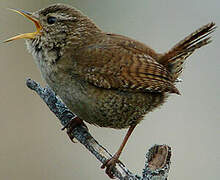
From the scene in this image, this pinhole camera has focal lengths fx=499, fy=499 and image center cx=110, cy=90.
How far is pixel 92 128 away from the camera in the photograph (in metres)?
5.52

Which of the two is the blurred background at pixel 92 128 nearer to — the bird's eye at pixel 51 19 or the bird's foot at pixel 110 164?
the bird's foot at pixel 110 164

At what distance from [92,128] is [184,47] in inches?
83.7

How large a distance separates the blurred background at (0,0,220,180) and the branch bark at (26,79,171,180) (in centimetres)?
144

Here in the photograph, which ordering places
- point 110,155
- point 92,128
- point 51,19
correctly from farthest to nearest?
point 92,128 → point 51,19 → point 110,155

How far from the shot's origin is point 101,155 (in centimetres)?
334

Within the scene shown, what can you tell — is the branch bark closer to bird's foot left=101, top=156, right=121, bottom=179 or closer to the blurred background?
bird's foot left=101, top=156, right=121, bottom=179

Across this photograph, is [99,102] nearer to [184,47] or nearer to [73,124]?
[73,124]

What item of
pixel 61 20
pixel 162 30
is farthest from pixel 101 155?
pixel 162 30

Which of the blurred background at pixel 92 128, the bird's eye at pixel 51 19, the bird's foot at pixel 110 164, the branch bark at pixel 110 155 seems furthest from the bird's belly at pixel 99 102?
the blurred background at pixel 92 128

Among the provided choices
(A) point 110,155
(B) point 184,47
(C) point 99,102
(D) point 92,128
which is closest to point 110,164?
(A) point 110,155

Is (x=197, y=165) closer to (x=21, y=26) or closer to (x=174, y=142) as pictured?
(x=174, y=142)

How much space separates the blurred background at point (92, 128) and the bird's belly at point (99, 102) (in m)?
1.47

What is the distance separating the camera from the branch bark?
2852mm

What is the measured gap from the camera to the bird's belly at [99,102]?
134 inches
